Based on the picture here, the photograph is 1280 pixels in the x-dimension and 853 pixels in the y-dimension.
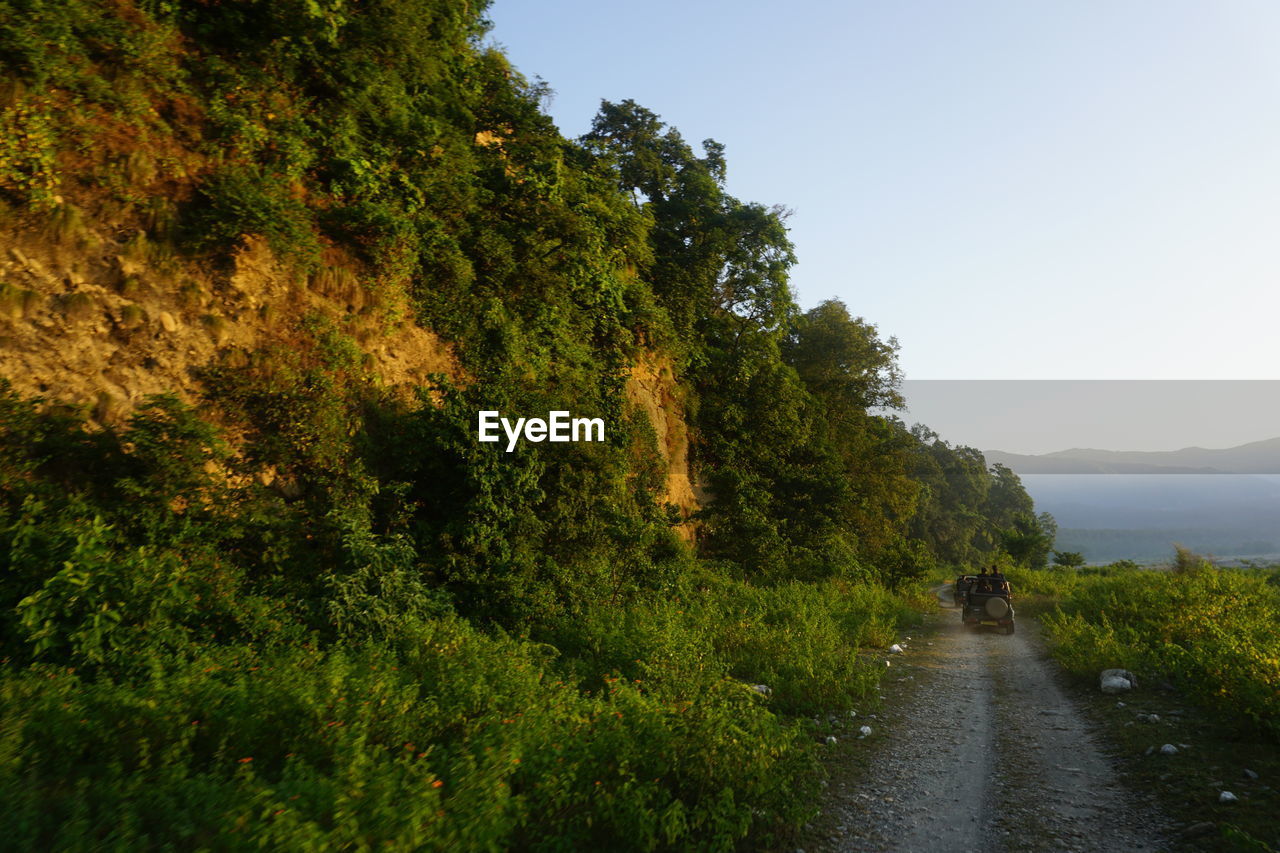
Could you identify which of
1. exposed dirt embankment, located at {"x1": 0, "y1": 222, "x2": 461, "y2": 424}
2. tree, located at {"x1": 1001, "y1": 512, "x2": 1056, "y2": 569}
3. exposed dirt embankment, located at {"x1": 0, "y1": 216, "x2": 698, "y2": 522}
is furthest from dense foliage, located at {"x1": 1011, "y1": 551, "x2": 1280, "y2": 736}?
tree, located at {"x1": 1001, "y1": 512, "x2": 1056, "y2": 569}

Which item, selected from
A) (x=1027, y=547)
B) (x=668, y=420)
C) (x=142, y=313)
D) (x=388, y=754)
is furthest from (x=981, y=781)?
(x=1027, y=547)

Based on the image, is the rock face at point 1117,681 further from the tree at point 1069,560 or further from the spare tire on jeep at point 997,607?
the tree at point 1069,560

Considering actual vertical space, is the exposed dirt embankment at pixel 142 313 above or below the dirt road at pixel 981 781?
above

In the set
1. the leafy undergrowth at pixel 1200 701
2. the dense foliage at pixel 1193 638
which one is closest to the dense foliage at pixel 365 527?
the leafy undergrowth at pixel 1200 701

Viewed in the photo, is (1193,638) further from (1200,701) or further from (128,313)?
(128,313)

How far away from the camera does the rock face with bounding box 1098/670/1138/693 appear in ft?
29.6

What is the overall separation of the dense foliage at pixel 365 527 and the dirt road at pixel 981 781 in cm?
61

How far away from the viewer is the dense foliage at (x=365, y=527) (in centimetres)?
415

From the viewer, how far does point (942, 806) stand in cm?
570

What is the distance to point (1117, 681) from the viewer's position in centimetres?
911

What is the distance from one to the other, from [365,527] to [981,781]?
798 centimetres

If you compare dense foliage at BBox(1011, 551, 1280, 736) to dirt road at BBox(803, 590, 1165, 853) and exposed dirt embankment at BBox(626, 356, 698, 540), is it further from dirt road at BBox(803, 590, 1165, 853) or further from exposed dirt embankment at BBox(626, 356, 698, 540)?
exposed dirt embankment at BBox(626, 356, 698, 540)

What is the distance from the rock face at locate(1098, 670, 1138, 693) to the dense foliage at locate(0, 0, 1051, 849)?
3528 mm

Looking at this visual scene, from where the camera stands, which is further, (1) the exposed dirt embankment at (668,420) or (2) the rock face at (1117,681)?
(1) the exposed dirt embankment at (668,420)
